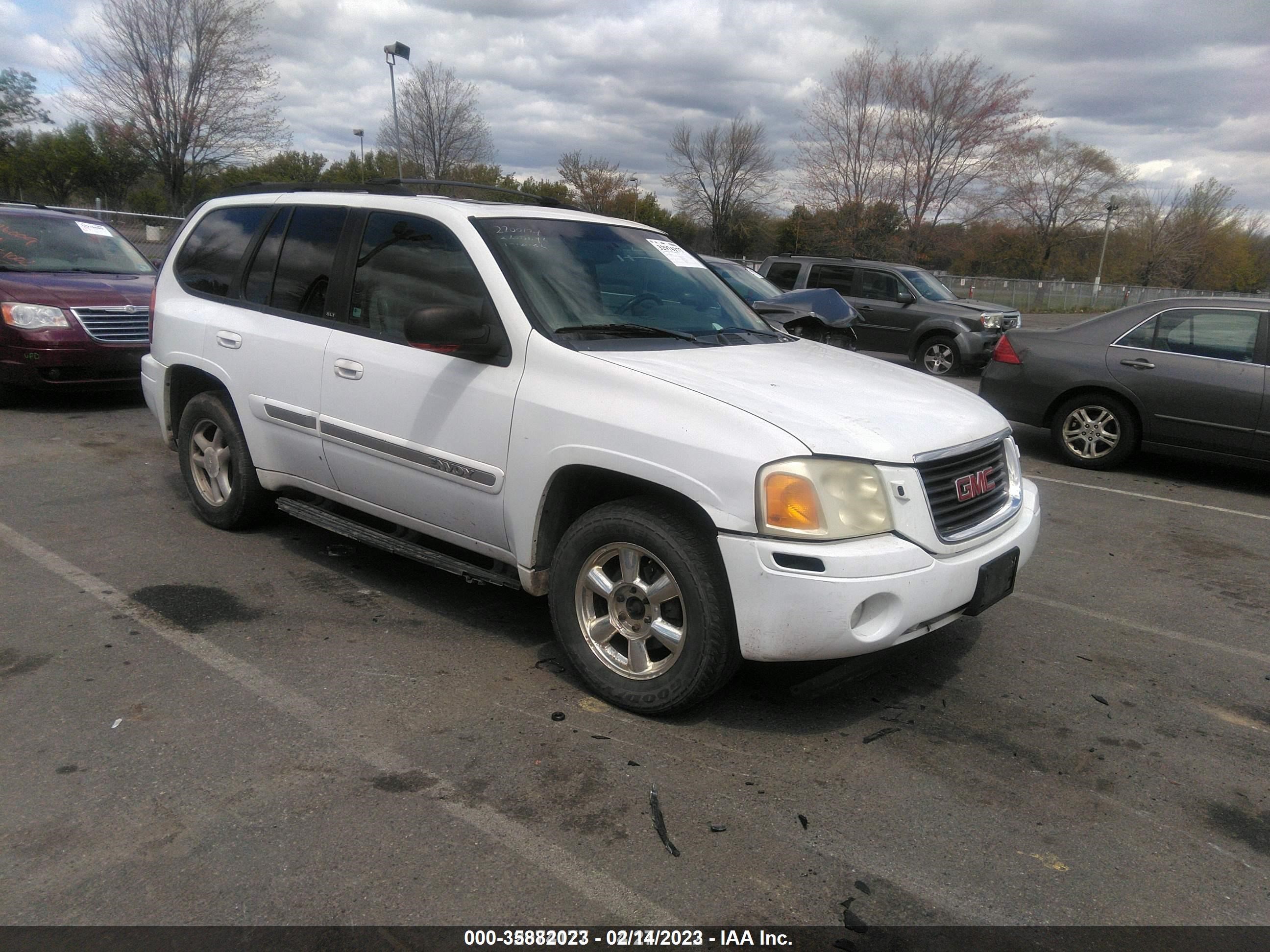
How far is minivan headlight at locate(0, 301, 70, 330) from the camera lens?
8250mm

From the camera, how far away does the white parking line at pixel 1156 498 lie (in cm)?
702

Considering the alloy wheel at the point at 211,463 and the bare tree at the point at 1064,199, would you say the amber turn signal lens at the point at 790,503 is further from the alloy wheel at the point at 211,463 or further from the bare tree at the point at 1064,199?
the bare tree at the point at 1064,199

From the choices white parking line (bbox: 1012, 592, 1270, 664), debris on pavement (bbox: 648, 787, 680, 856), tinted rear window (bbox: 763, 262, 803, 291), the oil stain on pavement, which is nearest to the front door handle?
the oil stain on pavement

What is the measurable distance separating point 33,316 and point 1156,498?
9533 millimetres

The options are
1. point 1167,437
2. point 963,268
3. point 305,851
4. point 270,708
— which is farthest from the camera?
point 963,268

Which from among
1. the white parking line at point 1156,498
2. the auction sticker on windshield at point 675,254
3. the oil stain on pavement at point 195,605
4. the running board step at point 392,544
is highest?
the auction sticker on windshield at point 675,254

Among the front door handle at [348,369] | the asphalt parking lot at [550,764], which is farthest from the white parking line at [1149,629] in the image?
the front door handle at [348,369]

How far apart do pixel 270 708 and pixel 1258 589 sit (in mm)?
5161

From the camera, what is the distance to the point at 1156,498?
7430mm

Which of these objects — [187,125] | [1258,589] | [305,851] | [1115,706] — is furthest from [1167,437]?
[187,125]

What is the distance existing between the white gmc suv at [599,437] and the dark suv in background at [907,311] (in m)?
10.8

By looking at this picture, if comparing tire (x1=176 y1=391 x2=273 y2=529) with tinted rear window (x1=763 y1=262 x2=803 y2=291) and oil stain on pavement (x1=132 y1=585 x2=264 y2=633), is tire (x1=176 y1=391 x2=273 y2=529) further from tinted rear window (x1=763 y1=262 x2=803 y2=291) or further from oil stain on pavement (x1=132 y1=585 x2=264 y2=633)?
tinted rear window (x1=763 y1=262 x2=803 y2=291)

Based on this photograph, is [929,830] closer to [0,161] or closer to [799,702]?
[799,702]

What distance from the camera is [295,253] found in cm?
477
